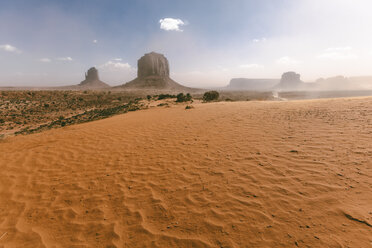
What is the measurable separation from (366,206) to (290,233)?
1.55 metres

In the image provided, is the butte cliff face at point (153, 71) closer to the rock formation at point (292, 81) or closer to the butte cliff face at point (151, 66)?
the butte cliff face at point (151, 66)

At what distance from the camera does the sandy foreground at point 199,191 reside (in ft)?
8.33

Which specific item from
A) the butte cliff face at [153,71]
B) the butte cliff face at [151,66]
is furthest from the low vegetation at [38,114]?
the butte cliff face at [151,66]

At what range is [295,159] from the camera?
4359mm

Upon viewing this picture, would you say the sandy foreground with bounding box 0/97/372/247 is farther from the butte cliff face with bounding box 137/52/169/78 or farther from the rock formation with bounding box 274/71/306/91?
the rock formation with bounding box 274/71/306/91

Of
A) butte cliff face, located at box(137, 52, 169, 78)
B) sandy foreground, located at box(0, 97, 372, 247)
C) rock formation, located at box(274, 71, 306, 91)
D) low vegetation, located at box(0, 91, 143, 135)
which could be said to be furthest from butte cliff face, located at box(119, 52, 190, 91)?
rock formation, located at box(274, 71, 306, 91)

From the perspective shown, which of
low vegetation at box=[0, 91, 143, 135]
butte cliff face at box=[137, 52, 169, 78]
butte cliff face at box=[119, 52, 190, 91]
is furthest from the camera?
butte cliff face at box=[137, 52, 169, 78]

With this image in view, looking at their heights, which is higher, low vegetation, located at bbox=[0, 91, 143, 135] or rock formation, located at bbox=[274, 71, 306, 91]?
rock formation, located at bbox=[274, 71, 306, 91]

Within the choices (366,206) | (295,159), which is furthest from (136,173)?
(366,206)

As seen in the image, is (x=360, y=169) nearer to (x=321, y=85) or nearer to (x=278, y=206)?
(x=278, y=206)

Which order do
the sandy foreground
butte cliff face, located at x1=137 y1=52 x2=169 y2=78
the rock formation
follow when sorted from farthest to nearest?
the rock formation
butte cliff face, located at x1=137 y1=52 x2=169 y2=78
the sandy foreground

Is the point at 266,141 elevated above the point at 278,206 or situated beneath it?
elevated above

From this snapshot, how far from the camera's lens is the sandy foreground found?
254cm

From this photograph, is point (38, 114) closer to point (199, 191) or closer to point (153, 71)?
point (199, 191)
